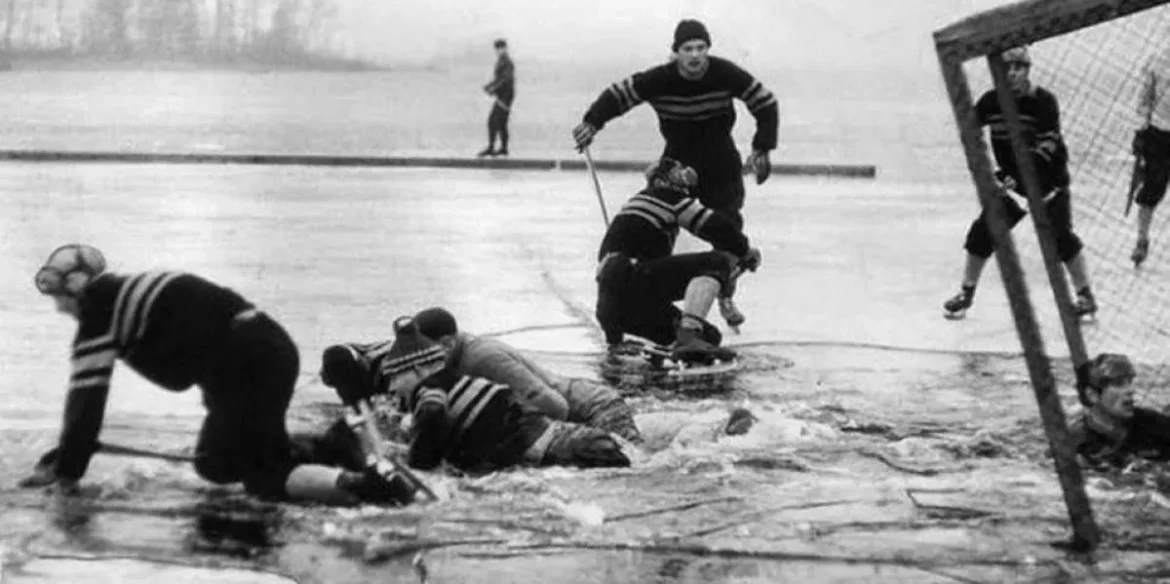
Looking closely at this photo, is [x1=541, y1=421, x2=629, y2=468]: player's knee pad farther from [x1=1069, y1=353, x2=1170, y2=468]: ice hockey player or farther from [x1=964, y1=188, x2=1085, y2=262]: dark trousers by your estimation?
[x1=964, y1=188, x2=1085, y2=262]: dark trousers

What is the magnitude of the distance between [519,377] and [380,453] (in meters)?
1.00

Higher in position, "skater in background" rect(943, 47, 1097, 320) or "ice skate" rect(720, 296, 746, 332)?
"skater in background" rect(943, 47, 1097, 320)

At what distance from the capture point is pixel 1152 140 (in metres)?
15.3

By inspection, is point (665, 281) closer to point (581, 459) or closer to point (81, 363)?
point (581, 459)

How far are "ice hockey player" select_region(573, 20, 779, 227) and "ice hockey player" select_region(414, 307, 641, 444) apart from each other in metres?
3.87

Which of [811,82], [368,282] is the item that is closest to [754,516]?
[368,282]

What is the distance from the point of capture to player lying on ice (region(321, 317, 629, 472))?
767 cm

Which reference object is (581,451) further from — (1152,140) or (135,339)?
(1152,140)

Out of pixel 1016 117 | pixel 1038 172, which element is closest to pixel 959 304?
pixel 1038 172

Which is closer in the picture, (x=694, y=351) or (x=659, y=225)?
(x=694, y=351)

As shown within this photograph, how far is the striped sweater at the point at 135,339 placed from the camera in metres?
7.12

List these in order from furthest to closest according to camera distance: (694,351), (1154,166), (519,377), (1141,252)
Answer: (1154,166)
(1141,252)
(694,351)
(519,377)

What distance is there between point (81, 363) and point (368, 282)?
6.95m

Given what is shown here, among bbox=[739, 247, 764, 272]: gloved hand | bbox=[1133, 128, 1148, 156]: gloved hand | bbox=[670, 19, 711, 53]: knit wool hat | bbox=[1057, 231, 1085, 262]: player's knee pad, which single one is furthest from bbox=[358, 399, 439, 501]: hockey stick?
bbox=[1133, 128, 1148, 156]: gloved hand
